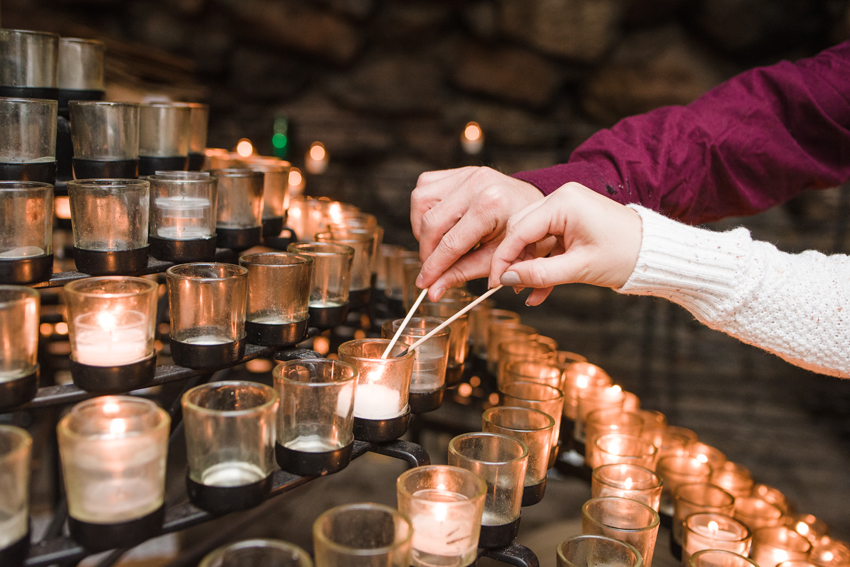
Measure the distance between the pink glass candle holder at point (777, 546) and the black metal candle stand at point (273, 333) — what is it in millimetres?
779

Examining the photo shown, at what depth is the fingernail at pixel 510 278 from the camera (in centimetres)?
87

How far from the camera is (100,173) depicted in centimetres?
97

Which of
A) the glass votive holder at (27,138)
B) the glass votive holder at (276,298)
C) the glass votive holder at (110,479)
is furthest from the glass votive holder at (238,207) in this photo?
the glass votive holder at (110,479)

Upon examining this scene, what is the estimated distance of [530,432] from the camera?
877 mm

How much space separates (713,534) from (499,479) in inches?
14.6

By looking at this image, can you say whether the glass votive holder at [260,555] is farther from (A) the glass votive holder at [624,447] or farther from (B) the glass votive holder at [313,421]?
(A) the glass votive holder at [624,447]

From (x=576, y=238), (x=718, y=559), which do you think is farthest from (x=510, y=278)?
(x=718, y=559)

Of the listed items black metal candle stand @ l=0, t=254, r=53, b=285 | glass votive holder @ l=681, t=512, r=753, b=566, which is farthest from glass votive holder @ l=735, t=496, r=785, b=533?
black metal candle stand @ l=0, t=254, r=53, b=285

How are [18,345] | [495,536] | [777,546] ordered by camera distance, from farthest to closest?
[777,546], [495,536], [18,345]

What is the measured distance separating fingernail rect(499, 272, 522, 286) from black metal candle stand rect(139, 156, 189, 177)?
62 centimetres

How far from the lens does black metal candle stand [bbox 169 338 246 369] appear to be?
0.81 metres

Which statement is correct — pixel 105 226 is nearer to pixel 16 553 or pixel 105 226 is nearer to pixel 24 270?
pixel 24 270

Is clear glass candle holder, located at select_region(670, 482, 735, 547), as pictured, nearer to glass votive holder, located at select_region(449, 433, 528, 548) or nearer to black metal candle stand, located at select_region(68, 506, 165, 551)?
glass votive holder, located at select_region(449, 433, 528, 548)

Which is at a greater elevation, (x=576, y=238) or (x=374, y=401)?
(x=576, y=238)
